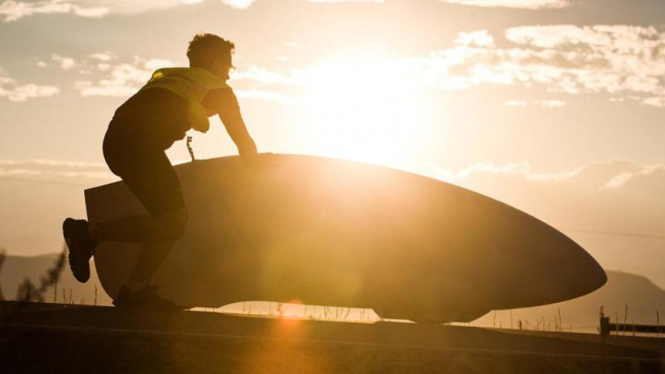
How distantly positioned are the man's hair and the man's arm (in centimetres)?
50

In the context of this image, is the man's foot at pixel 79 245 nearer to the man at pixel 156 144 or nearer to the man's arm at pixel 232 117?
the man at pixel 156 144

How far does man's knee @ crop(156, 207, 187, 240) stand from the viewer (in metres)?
8.09

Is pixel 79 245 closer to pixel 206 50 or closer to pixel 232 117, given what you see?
pixel 232 117

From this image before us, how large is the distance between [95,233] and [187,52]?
6.57 ft

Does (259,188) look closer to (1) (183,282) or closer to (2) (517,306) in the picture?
(1) (183,282)

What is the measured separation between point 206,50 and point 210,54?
6cm

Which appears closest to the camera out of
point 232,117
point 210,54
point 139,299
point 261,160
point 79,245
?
point 79,245

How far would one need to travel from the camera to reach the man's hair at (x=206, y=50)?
853 cm

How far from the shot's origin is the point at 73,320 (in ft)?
26.0

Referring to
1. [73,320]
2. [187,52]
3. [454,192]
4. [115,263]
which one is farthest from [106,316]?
[454,192]

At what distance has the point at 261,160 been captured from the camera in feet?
27.4

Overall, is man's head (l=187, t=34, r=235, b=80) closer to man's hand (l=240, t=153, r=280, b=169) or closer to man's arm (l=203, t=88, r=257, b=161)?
man's arm (l=203, t=88, r=257, b=161)

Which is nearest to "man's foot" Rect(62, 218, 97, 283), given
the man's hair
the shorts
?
the shorts

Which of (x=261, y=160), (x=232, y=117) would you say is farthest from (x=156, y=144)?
(x=261, y=160)
